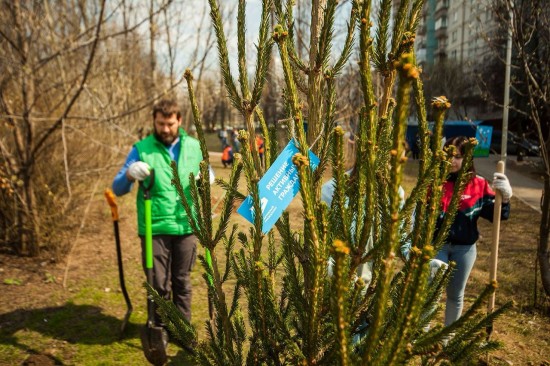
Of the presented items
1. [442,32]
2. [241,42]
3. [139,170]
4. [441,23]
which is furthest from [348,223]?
[441,23]

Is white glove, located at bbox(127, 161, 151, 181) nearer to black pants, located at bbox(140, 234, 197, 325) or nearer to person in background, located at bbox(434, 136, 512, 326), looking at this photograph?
black pants, located at bbox(140, 234, 197, 325)

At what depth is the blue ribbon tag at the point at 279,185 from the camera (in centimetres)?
132

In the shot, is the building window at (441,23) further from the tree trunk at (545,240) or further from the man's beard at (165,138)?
the man's beard at (165,138)

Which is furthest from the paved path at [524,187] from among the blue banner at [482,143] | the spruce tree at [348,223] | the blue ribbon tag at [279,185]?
the blue ribbon tag at [279,185]

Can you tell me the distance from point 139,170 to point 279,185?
2324mm

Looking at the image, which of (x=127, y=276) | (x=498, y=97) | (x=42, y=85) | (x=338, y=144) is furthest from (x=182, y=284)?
(x=498, y=97)

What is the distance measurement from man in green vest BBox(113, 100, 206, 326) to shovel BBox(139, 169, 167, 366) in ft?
0.38

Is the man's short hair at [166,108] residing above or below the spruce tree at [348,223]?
above

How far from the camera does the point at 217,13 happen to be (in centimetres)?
143

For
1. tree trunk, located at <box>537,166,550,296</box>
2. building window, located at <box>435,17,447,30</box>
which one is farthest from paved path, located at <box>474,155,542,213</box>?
building window, located at <box>435,17,447,30</box>

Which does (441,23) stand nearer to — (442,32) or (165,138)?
(442,32)

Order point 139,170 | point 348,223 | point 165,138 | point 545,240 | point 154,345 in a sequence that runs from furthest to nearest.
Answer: point 545,240, point 165,138, point 139,170, point 154,345, point 348,223

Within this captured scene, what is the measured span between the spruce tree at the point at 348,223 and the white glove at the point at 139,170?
74.5 inches

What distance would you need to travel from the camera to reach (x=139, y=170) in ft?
11.0
